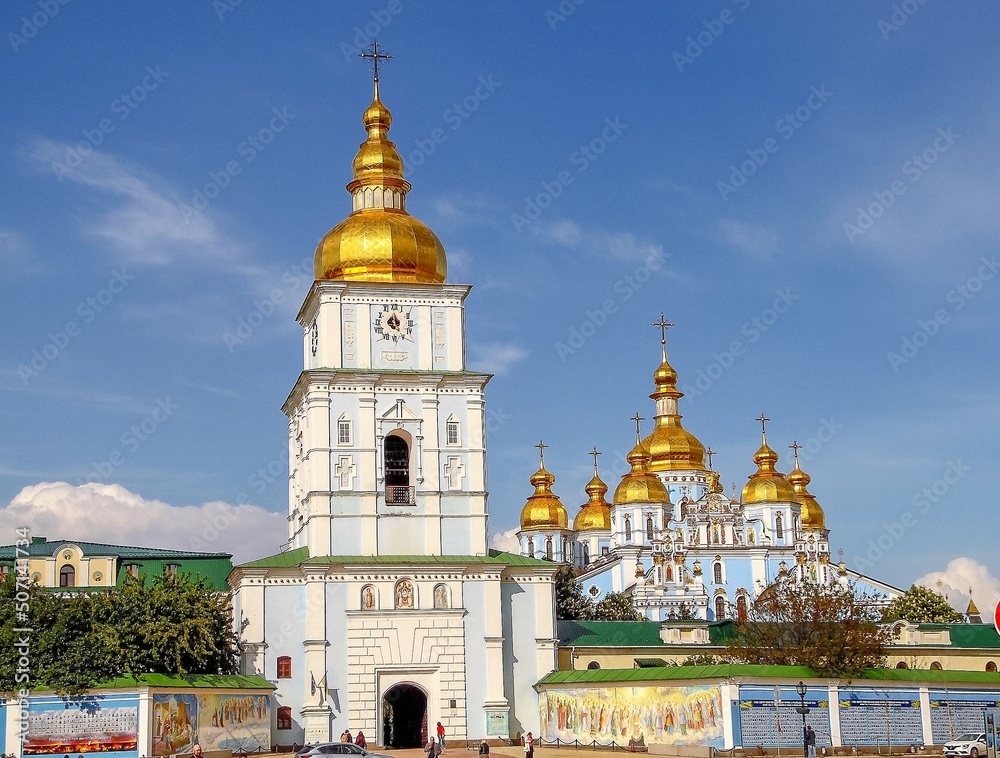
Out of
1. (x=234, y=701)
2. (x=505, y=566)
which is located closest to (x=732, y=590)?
(x=505, y=566)

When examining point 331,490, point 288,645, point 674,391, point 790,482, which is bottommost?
point 288,645

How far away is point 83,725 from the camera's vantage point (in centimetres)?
3531

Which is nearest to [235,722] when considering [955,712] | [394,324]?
[394,324]

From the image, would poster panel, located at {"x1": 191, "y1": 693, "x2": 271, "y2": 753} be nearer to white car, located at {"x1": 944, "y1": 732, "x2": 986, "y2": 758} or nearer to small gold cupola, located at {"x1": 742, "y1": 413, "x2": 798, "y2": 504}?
white car, located at {"x1": 944, "y1": 732, "x2": 986, "y2": 758}

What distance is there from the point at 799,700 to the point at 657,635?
632 inches

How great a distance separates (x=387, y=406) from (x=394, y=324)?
2.66 metres

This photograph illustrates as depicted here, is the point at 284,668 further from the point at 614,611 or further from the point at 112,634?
the point at 614,611

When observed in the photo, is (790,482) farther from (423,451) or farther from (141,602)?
(141,602)

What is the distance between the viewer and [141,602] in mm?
39938

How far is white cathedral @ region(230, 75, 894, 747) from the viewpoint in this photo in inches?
1651

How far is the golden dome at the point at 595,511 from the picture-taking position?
351 feet

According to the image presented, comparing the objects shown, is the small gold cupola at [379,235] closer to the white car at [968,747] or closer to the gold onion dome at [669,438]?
the white car at [968,747]

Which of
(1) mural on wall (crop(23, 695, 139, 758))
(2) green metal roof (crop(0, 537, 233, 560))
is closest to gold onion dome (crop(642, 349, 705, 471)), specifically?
(2) green metal roof (crop(0, 537, 233, 560))

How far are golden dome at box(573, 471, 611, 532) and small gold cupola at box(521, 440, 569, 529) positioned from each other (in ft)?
4.67
